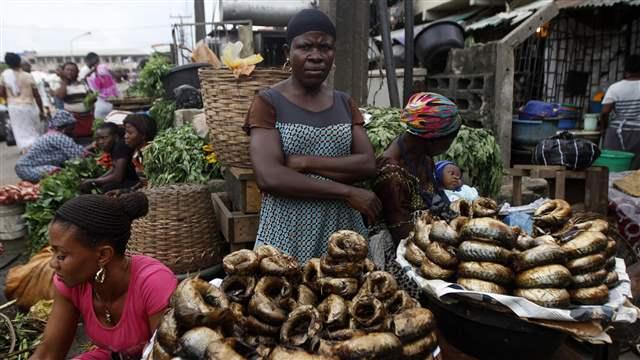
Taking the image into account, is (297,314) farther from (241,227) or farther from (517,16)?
(517,16)

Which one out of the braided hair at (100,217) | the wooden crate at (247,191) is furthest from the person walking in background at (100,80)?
the braided hair at (100,217)

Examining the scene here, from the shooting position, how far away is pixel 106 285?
81.7 inches

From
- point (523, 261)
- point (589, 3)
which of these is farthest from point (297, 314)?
point (589, 3)

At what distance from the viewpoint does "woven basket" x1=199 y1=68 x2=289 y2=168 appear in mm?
3211

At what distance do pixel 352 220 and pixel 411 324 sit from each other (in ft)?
3.79

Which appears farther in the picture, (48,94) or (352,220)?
(48,94)

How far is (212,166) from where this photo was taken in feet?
17.0

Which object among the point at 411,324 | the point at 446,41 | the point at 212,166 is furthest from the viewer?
the point at 446,41

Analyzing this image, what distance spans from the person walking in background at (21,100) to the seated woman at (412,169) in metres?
9.71

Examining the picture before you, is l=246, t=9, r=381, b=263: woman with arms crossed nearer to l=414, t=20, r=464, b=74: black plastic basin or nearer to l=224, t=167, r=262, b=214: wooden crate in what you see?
l=224, t=167, r=262, b=214: wooden crate

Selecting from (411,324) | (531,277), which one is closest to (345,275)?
(411,324)

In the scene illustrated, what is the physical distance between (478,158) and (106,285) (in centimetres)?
358

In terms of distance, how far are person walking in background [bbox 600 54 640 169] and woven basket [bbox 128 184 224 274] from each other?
5.82 meters

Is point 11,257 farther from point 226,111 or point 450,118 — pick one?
point 450,118
